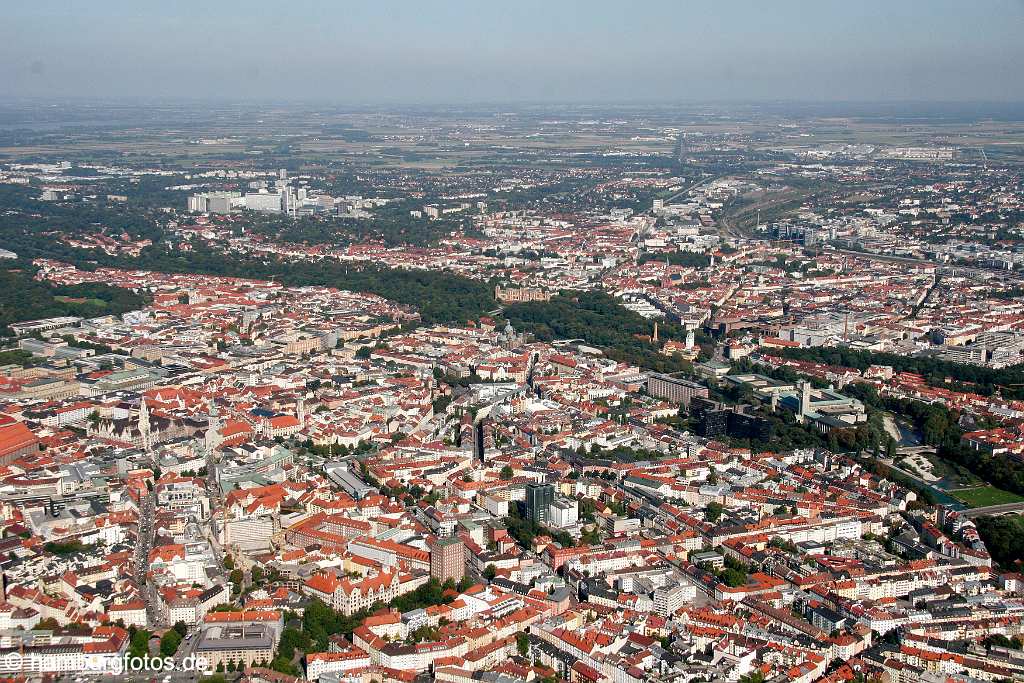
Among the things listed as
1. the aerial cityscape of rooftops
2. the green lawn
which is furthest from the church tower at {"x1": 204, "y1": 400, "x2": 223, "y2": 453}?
the green lawn

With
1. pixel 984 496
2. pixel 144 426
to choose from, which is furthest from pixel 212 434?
pixel 984 496

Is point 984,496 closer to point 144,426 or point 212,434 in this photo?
point 212,434

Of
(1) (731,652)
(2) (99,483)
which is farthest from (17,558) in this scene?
(1) (731,652)

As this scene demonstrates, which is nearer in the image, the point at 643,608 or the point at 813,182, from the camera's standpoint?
the point at 643,608

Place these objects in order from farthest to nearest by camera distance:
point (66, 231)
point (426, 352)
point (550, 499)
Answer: point (66, 231) < point (426, 352) < point (550, 499)

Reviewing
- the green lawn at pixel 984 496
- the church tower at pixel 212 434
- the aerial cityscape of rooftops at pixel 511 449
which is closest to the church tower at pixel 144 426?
the aerial cityscape of rooftops at pixel 511 449

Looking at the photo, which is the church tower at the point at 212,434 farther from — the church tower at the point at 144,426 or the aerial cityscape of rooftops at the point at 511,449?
the church tower at the point at 144,426

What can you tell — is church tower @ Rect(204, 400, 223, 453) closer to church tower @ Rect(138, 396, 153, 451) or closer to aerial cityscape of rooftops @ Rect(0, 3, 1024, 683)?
aerial cityscape of rooftops @ Rect(0, 3, 1024, 683)

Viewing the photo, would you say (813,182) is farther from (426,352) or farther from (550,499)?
(550,499)
